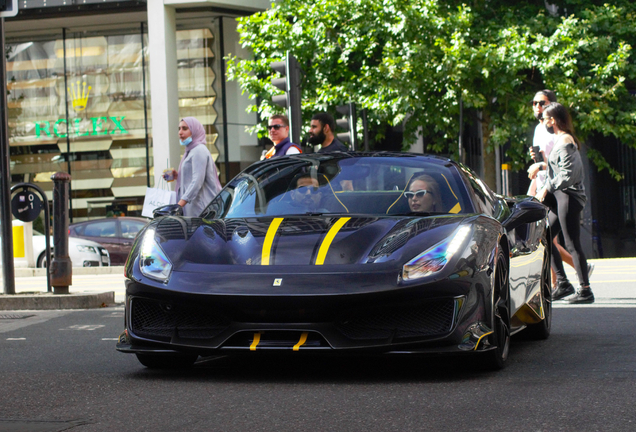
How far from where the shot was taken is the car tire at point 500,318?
A: 4773 millimetres

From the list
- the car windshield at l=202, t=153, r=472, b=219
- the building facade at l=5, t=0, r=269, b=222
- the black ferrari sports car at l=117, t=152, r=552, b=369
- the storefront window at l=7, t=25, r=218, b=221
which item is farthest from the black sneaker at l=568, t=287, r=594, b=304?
the storefront window at l=7, t=25, r=218, b=221

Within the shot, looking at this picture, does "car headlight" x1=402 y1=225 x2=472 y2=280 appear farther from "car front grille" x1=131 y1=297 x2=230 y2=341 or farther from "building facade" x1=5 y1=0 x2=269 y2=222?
"building facade" x1=5 y1=0 x2=269 y2=222

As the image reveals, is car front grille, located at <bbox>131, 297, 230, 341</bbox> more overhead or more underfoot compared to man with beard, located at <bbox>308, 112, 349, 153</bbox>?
more underfoot

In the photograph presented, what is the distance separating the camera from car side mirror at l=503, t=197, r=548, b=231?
18.4ft

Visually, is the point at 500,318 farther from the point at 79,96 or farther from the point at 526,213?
the point at 79,96

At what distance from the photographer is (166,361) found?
199 inches

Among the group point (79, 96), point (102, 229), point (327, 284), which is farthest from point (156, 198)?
point (79, 96)

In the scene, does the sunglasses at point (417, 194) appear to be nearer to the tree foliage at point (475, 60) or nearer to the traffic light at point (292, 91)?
the traffic light at point (292, 91)

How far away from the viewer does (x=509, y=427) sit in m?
3.51

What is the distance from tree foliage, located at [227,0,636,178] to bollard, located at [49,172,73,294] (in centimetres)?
1122

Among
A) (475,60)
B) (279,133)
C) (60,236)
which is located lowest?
(60,236)

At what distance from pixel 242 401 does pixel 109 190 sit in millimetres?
25458

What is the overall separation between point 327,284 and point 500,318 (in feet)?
3.39

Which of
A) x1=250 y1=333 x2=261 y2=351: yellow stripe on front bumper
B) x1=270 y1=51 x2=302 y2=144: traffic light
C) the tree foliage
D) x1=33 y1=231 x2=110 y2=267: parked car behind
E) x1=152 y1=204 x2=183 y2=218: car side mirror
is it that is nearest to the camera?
x1=250 y1=333 x2=261 y2=351: yellow stripe on front bumper
